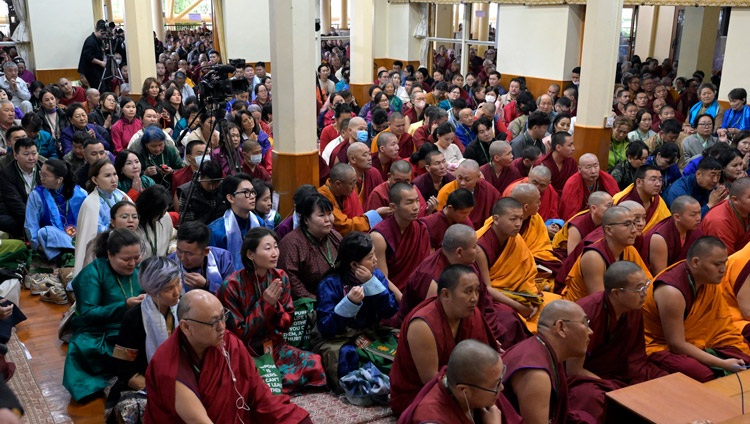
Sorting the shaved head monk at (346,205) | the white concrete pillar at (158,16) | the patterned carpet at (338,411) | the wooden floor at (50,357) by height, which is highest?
the white concrete pillar at (158,16)

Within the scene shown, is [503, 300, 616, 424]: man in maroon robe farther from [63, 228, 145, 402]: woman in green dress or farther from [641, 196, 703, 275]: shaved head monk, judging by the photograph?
[63, 228, 145, 402]: woman in green dress

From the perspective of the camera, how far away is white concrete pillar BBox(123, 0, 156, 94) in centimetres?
1021

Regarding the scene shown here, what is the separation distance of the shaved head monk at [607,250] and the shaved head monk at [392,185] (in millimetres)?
1515

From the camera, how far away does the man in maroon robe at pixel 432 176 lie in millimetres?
6203

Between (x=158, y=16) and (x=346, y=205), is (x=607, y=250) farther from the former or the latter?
(x=158, y=16)

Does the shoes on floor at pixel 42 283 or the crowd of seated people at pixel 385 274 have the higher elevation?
the crowd of seated people at pixel 385 274

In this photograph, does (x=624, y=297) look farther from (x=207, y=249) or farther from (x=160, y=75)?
(x=160, y=75)

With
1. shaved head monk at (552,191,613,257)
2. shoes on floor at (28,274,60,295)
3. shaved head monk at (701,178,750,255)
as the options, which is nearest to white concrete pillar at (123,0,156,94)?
shoes on floor at (28,274,60,295)

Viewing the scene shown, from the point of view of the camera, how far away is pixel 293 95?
6.10m

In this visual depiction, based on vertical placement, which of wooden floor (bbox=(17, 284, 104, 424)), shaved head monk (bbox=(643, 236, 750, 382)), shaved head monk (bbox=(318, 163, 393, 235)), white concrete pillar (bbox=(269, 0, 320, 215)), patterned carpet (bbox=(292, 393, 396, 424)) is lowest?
patterned carpet (bbox=(292, 393, 396, 424))

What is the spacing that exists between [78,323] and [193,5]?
108 feet

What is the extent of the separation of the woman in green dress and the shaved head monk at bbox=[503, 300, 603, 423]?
84.1 inches

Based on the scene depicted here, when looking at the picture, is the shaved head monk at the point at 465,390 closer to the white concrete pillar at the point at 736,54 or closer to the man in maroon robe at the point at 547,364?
the man in maroon robe at the point at 547,364

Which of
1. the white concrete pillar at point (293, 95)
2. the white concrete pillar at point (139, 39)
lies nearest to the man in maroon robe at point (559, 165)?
the white concrete pillar at point (293, 95)
